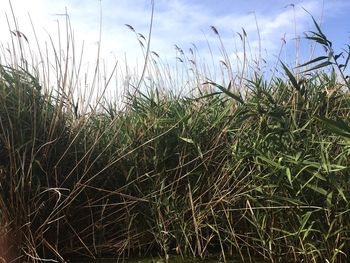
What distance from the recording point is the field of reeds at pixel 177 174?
281cm

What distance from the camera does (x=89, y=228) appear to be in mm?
3297

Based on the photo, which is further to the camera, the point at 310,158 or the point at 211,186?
the point at 211,186

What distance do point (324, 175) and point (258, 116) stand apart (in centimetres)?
62

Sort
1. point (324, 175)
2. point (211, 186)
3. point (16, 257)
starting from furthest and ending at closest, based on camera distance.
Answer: point (211, 186)
point (16, 257)
point (324, 175)

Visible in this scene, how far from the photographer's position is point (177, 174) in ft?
11.3

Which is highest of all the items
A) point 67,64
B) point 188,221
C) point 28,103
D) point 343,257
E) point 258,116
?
point 67,64

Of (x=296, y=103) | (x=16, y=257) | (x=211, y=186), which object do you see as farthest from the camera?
(x=211, y=186)

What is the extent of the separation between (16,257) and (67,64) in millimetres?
1294

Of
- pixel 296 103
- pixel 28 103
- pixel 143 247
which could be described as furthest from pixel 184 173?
pixel 28 103

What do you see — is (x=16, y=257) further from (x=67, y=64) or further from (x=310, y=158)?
(x=310, y=158)

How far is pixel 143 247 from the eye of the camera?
3348mm

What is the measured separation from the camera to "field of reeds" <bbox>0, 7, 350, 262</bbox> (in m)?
2.81

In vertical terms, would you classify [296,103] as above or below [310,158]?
above

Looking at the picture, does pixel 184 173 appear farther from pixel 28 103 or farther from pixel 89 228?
pixel 28 103
